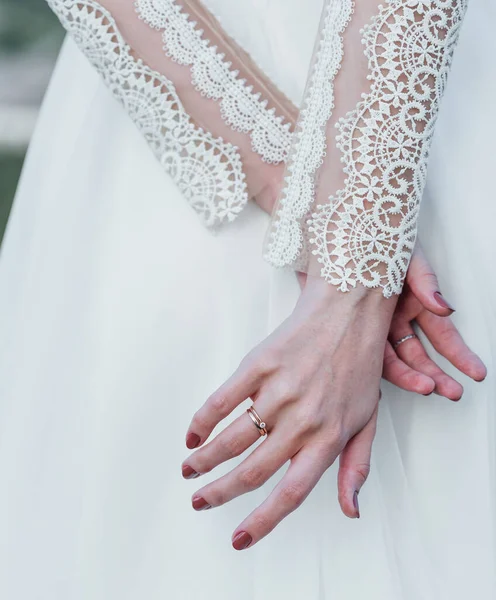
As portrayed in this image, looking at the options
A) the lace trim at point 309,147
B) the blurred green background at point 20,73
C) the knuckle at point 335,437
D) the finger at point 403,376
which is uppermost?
the blurred green background at point 20,73

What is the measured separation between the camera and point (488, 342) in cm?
80

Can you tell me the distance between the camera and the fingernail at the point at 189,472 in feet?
2.46

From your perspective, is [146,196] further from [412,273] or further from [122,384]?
[412,273]

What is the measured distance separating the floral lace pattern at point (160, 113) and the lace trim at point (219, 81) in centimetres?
3

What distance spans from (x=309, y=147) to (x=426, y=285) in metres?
0.21

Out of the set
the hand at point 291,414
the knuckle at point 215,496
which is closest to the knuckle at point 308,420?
the hand at point 291,414

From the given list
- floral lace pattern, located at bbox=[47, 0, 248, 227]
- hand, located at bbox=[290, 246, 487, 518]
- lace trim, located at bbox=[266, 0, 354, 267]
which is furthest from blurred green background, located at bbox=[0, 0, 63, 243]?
hand, located at bbox=[290, 246, 487, 518]

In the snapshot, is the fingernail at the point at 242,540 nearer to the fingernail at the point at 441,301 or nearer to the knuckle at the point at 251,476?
the knuckle at the point at 251,476

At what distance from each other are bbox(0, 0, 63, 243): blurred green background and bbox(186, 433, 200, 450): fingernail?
1.67 metres

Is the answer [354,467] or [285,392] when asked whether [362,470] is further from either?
[285,392]

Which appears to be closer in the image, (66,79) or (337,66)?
(337,66)

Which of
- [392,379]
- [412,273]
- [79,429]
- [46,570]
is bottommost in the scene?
[46,570]

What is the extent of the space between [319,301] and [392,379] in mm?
123

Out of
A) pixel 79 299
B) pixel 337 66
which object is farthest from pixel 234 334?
pixel 337 66
